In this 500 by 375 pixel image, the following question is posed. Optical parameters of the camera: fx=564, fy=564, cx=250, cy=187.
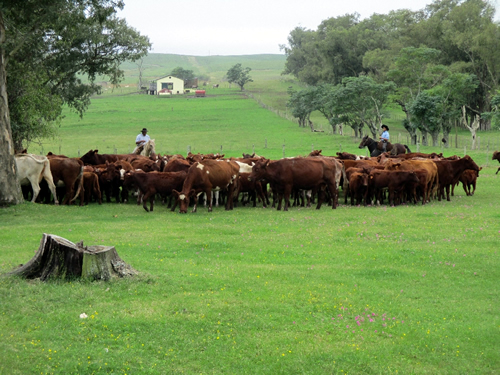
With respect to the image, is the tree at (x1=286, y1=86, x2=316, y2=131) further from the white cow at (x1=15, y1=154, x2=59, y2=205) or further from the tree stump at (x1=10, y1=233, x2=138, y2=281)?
the tree stump at (x1=10, y1=233, x2=138, y2=281)

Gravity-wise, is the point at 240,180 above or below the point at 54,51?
below

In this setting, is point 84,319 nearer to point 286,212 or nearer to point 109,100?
point 286,212

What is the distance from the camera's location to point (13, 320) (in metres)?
7.85

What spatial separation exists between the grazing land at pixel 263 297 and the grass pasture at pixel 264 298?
0.03m

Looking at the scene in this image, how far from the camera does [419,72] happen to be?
5844 cm

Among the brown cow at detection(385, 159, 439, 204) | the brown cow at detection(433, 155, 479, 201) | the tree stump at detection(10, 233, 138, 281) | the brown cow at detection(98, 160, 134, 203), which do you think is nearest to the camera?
the tree stump at detection(10, 233, 138, 281)

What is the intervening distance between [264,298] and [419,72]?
54.2 meters

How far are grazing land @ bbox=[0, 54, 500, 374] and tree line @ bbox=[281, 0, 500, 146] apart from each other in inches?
1466

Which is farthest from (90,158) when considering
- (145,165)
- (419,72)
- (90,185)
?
(419,72)

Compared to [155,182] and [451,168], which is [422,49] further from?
[155,182]

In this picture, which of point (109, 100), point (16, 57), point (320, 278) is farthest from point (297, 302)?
point (109, 100)

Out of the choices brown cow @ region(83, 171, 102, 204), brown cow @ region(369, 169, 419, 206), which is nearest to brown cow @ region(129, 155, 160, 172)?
brown cow @ region(83, 171, 102, 204)

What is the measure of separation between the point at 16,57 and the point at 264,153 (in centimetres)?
2513

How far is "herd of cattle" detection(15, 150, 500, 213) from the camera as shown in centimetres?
1884
